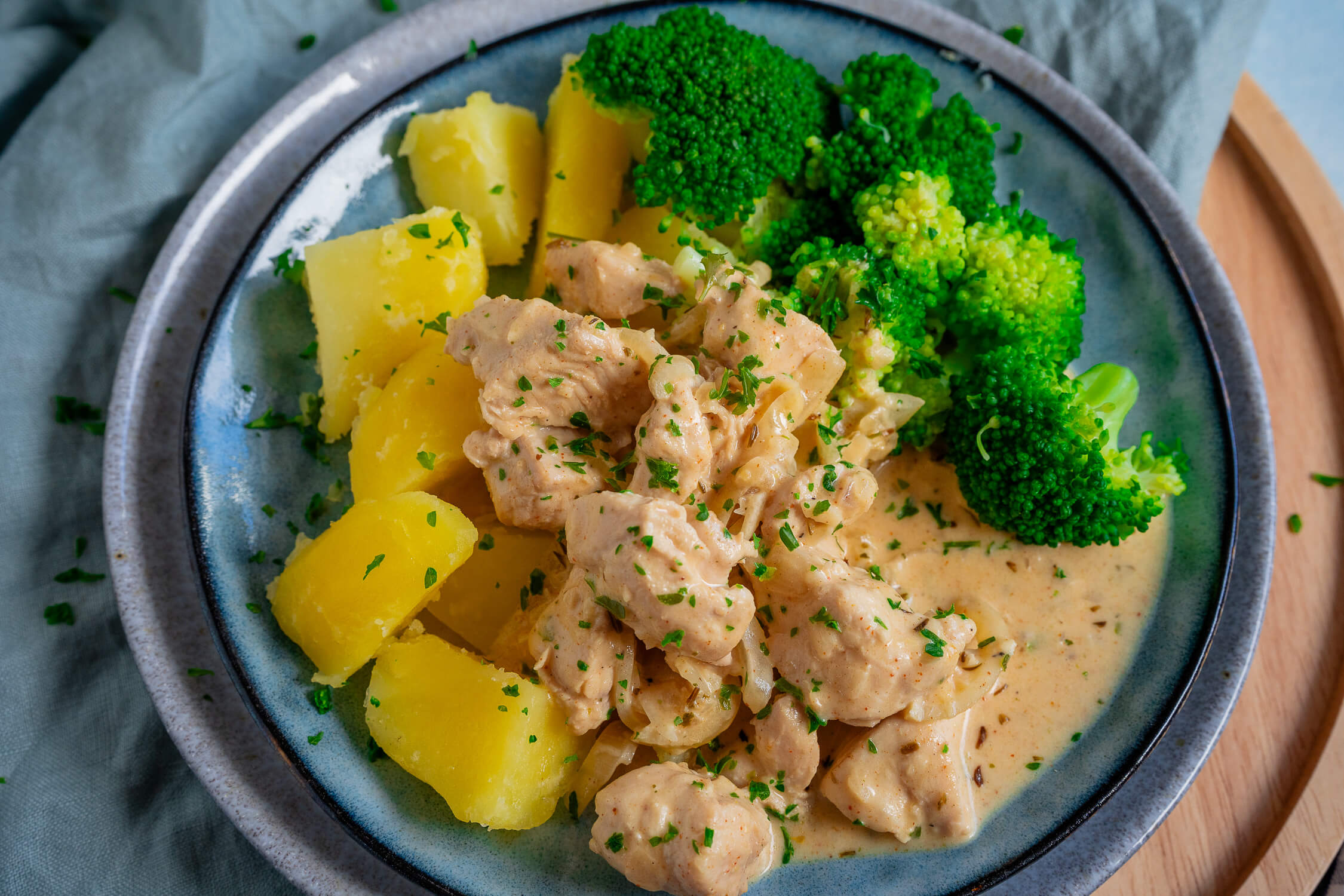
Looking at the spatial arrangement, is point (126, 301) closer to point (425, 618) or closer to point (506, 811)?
point (425, 618)

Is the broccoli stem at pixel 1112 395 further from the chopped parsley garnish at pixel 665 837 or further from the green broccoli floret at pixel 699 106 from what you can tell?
the chopped parsley garnish at pixel 665 837

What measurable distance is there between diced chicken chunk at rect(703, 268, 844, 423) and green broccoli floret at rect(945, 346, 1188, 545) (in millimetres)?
572

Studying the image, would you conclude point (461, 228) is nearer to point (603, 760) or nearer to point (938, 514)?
point (603, 760)

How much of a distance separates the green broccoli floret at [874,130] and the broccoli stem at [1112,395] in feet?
3.71

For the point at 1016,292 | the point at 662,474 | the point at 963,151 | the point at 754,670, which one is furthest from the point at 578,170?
the point at 754,670

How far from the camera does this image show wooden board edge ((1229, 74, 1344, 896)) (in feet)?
10.7

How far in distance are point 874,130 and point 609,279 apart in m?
1.24

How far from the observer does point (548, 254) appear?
3385 mm

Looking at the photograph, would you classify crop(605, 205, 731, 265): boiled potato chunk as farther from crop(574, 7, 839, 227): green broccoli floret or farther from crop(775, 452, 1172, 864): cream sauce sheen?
crop(775, 452, 1172, 864): cream sauce sheen

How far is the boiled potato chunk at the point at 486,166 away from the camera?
140 inches

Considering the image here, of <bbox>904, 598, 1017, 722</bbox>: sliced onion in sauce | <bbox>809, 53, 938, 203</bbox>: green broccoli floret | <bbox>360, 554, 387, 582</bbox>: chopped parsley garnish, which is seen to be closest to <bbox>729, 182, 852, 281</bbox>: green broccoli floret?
<bbox>809, 53, 938, 203</bbox>: green broccoli floret

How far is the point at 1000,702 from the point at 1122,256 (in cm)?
194

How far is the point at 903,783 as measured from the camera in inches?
119

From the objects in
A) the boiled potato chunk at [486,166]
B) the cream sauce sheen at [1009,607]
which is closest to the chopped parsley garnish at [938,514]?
the cream sauce sheen at [1009,607]
